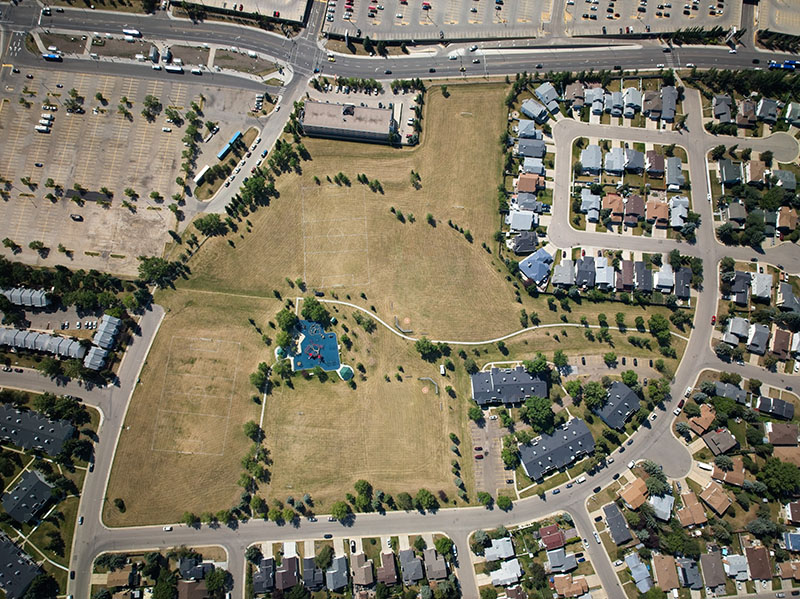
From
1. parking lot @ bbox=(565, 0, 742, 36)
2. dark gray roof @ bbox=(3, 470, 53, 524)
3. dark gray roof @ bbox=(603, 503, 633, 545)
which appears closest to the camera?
dark gray roof @ bbox=(3, 470, 53, 524)

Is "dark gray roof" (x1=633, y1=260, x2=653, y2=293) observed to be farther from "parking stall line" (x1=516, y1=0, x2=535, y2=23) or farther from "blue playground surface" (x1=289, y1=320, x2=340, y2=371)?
"blue playground surface" (x1=289, y1=320, x2=340, y2=371)

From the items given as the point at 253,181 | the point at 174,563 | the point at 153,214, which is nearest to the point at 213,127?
the point at 253,181

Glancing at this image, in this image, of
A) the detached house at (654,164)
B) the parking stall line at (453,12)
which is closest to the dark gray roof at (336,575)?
the detached house at (654,164)

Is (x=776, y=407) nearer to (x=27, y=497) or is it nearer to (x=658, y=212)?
(x=658, y=212)

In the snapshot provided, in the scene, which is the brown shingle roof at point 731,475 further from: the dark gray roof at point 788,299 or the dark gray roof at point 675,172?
the dark gray roof at point 675,172

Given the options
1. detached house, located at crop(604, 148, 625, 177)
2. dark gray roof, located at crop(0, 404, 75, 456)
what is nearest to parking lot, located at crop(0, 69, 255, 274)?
dark gray roof, located at crop(0, 404, 75, 456)
